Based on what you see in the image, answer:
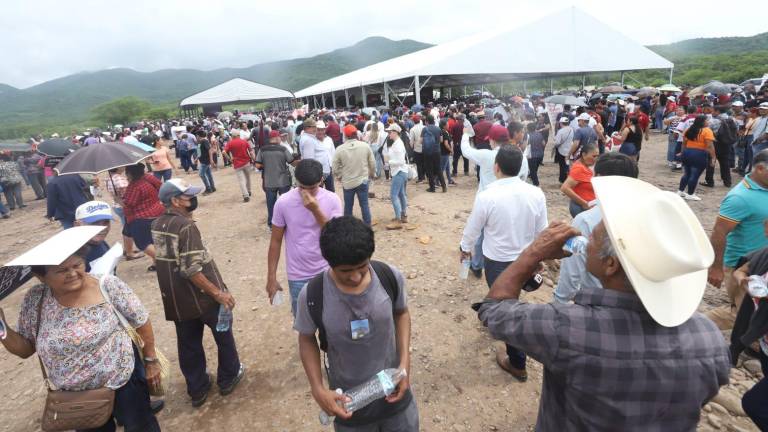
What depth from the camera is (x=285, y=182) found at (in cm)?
633

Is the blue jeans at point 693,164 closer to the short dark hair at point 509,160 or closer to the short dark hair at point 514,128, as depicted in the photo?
the short dark hair at point 514,128

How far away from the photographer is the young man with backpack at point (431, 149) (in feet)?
25.6

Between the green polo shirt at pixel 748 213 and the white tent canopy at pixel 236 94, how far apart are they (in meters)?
22.5

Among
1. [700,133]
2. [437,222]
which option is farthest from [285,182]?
[700,133]

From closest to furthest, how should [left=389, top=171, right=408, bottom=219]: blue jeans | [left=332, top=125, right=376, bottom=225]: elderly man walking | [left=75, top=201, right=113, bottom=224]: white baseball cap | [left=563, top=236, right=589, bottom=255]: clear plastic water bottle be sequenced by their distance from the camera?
[left=563, top=236, right=589, bottom=255]: clear plastic water bottle → [left=75, top=201, right=113, bottom=224]: white baseball cap → [left=332, top=125, right=376, bottom=225]: elderly man walking → [left=389, top=171, right=408, bottom=219]: blue jeans

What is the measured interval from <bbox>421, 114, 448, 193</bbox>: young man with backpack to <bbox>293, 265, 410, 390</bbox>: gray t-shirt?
20.9 ft

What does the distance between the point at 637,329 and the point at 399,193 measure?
5.53 m

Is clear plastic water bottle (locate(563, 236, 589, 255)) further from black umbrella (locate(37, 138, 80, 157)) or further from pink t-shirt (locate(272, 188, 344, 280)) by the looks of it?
black umbrella (locate(37, 138, 80, 157))

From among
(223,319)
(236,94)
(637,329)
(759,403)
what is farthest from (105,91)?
(759,403)

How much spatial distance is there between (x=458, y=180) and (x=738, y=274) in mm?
7386

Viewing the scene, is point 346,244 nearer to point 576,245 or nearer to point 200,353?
point 576,245

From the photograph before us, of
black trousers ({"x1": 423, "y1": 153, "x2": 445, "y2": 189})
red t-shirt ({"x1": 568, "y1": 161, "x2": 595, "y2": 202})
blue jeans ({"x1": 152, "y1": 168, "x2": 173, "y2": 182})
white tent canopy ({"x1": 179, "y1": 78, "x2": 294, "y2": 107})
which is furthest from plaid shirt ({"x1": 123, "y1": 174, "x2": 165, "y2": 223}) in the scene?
white tent canopy ({"x1": 179, "y1": 78, "x2": 294, "y2": 107})

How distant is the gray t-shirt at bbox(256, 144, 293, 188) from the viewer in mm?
6176

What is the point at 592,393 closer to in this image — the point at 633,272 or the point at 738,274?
the point at 633,272
